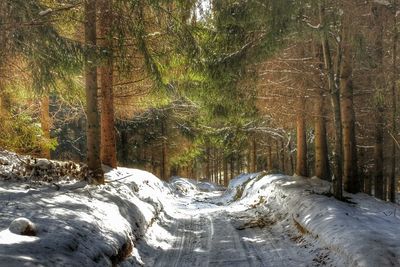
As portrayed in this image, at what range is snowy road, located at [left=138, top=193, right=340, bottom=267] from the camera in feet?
27.1

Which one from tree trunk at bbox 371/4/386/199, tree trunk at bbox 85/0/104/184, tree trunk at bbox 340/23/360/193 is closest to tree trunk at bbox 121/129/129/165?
tree trunk at bbox 371/4/386/199

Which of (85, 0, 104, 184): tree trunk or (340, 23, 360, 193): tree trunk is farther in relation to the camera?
(340, 23, 360, 193): tree trunk

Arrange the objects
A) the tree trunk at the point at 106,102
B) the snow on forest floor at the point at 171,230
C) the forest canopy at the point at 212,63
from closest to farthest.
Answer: the snow on forest floor at the point at 171,230 < the forest canopy at the point at 212,63 < the tree trunk at the point at 106,102

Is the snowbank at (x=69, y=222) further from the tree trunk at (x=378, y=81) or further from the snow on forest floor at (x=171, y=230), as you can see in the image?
the tree trunk at (x=378, y=81)

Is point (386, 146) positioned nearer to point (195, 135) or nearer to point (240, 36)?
point (240, 36)

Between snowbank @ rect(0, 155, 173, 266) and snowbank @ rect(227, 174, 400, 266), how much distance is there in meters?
3.80

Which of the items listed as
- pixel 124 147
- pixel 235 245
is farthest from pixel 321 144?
pixel 124 147

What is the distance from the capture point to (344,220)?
879 centimetres

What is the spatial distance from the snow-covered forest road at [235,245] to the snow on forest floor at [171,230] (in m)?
0.02

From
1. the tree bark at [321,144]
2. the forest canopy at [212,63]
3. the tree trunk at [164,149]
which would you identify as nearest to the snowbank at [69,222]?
the forest canopy at [212,63]

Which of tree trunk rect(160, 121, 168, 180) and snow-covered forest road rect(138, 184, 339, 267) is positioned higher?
tree trunk rect(160, 121, 168, 180)

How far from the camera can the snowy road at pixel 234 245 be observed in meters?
8.25

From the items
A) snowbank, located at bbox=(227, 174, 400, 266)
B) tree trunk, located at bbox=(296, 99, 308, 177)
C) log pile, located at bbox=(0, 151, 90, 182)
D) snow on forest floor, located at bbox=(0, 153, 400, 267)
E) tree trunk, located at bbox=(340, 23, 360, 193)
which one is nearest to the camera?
snow on forest floor, located at bbox=(0, 153, 400, 267)

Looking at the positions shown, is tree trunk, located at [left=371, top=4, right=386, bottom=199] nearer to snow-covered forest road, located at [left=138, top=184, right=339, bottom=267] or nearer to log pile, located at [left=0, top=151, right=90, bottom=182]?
snow-covered forest road, located at [left=138, top=184, right=339, bottom=267]
